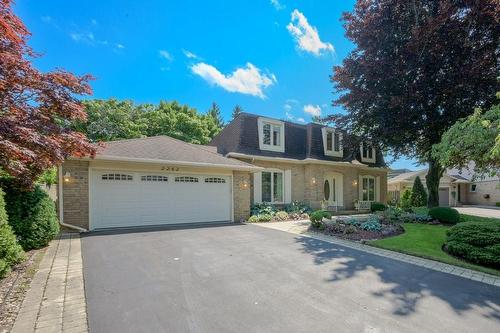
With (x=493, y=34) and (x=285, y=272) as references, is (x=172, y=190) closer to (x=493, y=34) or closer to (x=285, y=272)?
(x=285, y=272)

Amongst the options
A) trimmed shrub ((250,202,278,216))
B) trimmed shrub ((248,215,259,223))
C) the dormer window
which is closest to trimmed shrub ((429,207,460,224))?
trimmed shrub ((250,202,278,216))

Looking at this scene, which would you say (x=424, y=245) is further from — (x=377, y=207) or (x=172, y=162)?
(x=377, y=207)

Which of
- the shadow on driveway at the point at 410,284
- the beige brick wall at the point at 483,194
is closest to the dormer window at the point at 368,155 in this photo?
the shadow on driveway at the point at 410,284

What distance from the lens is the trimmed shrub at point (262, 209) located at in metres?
13.4

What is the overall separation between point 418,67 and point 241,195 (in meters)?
10.6

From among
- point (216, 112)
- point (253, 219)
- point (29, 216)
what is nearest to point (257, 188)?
point (253, 219)

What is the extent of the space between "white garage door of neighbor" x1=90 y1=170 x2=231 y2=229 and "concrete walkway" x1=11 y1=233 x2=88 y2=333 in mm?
3919

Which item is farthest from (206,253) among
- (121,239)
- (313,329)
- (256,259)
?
(313,329)

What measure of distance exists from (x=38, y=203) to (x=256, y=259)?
6.02 m

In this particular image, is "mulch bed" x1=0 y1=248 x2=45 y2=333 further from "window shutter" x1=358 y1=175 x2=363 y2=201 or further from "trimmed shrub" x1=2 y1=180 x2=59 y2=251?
"window shutter" x1=358 y1=175 x2=363 y2=201

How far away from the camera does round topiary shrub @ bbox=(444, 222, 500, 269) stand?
567 centimetres

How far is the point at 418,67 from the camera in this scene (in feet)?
41.0

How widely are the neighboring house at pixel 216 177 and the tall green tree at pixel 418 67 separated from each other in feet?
12.1

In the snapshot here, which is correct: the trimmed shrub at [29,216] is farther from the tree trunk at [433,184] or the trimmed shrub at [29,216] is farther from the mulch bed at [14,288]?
the tree trunk at [433,184]
